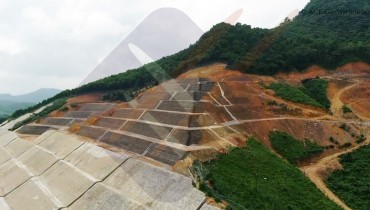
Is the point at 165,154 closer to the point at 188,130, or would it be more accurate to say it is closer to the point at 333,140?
the point at 188,130

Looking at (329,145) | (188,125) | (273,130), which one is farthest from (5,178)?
(329,145)

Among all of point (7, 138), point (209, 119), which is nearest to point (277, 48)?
point (209, 119)

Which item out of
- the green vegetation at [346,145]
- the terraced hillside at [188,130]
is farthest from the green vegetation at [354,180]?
the green vegetation at [346,145]

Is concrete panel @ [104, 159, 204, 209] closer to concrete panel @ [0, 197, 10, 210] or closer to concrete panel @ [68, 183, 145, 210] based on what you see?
concrete panel @ [68, 183, 145, 210]

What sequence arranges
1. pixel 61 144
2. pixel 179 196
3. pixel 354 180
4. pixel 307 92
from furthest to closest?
pixel 307 92
pixel 61 144
pixel 354 180
pixel 179 196

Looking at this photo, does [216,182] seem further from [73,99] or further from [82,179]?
[73,99]

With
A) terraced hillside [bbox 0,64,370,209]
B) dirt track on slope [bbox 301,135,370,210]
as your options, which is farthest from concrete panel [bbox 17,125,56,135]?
dirt track on slope [bbox 301,135,370,210]

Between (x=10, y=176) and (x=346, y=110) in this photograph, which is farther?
(x=346, y=110)

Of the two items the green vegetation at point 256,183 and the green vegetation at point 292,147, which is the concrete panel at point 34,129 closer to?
the green vegetation at point 292,147
